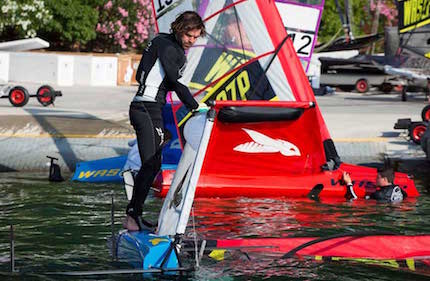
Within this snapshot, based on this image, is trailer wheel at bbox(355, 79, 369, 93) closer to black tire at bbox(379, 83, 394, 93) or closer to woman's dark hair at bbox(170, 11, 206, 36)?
black tire at bbox(379, 83, 394, 93)

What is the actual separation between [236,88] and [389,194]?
2527 mm

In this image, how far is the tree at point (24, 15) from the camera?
128ft

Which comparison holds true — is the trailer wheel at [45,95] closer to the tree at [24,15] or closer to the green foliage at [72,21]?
the tree at [24,15]

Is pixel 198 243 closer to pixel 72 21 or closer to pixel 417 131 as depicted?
pixel 417 131

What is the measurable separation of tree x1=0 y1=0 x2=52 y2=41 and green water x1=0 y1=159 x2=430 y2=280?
26129 millimetres

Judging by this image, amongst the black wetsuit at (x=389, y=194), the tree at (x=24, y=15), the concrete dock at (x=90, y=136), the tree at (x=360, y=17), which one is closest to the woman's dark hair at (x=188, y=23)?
the black wetsuit at (x=389, y=194)

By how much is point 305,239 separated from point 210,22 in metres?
5.37

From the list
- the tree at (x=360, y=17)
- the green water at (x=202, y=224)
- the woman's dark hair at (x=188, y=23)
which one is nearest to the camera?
the green water at (x=202, y=224)

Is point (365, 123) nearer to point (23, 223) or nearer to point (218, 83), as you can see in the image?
point (218, 83)

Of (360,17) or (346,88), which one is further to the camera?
(360,17)

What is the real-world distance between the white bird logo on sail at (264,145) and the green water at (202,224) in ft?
2.25

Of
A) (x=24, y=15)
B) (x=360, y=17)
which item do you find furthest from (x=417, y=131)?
(x=360, y=17)

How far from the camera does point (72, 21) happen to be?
41781 mm

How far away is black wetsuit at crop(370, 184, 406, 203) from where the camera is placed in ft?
39.5
